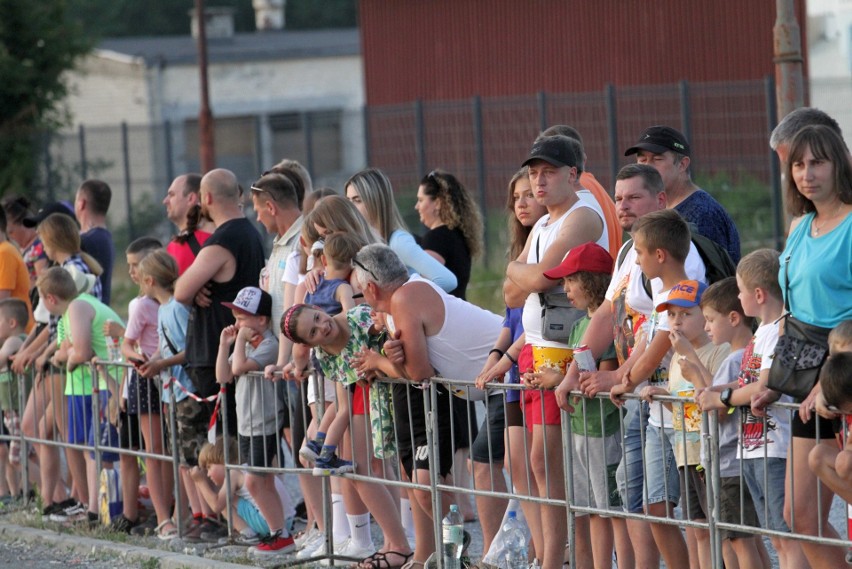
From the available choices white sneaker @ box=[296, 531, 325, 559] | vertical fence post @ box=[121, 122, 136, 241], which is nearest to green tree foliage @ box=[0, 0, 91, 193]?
vertical fence post @ box=[121, 122, 136, 241]

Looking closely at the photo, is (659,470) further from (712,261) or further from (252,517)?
(252,517)

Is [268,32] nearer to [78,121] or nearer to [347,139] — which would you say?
[78,121]

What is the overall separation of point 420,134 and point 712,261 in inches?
596

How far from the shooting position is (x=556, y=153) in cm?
626

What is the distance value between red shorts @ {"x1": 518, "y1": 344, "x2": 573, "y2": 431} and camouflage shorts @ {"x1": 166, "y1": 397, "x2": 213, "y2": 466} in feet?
7.81

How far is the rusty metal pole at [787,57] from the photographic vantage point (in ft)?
29.6

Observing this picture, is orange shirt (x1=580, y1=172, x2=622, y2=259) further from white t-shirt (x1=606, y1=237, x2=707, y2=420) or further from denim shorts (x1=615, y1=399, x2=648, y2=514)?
denim shorts (x1=615, y1=399, x2=648, y2=514)

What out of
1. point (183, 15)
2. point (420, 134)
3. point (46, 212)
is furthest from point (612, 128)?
point (183, 15)

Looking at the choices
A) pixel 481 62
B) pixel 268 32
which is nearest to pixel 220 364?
pixel 481 62

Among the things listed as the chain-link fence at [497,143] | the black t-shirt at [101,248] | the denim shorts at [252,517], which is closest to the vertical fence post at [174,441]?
the denim shorts at [252,517]

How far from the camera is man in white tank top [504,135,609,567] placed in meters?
6.11

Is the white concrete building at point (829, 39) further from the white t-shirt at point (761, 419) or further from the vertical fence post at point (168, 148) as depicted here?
the white t-shirt at point (761, 419)

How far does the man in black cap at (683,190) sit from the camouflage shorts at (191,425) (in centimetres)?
293

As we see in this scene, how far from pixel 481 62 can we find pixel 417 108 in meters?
7.66
